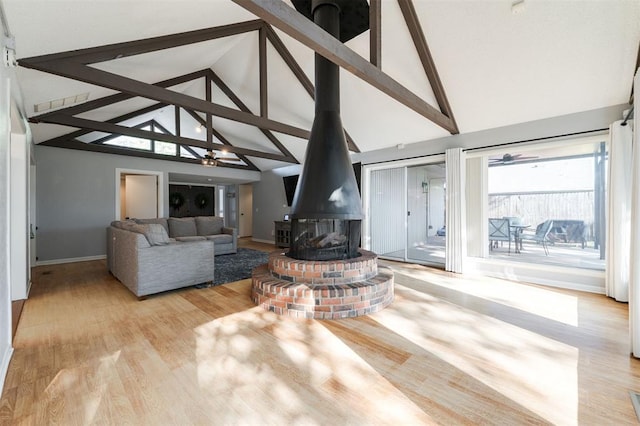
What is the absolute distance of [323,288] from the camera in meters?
2.72

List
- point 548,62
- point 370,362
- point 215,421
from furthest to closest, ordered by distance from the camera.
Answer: point 548,62 < point 370,362 < point 215,421

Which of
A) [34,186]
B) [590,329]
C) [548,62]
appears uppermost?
[548,62]

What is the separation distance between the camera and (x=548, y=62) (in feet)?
10.0

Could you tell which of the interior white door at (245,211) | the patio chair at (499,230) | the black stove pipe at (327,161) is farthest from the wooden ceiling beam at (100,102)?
the patio chair at (499,230)

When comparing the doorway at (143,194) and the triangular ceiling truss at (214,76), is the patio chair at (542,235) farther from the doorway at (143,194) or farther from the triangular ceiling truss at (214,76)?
the doorway at (143,194)

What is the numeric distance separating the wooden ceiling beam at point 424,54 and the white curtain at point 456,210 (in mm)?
641

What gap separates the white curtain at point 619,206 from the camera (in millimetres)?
3053

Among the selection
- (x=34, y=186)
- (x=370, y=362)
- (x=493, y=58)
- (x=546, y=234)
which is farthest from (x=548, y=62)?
(x=34, y=186)

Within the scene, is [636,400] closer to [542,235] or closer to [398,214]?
[542,235]

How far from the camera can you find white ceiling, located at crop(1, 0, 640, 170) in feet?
7.89

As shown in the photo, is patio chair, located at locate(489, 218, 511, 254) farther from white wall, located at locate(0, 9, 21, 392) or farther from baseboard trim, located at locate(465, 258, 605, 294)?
white wall, located at locate(0, 9, 21, 392)

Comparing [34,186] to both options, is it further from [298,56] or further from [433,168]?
[433,168]

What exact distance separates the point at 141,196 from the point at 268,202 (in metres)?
3.66

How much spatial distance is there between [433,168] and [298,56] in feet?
15.0
